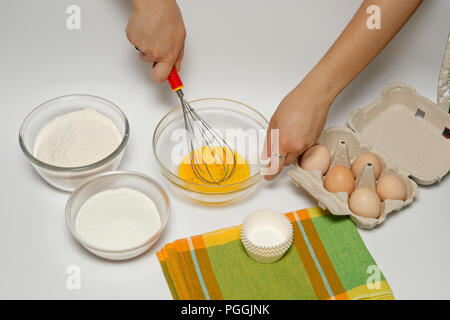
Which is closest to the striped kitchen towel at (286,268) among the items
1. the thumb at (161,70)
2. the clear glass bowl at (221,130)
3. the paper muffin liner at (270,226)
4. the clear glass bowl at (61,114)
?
the paper muffin liner at (270,226)

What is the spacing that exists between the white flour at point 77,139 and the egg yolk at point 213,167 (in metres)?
0.17

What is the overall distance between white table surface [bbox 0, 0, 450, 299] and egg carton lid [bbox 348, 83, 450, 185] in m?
0.06

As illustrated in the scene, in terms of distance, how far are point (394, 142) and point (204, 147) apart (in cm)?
46

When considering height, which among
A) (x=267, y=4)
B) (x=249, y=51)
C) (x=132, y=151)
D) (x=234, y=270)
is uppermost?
(x=267, y=4)

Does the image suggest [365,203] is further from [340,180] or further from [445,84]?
[445,84]

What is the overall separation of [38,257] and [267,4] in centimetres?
78

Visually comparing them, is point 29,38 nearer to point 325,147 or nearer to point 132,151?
point 132,151

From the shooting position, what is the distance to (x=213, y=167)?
1.21m

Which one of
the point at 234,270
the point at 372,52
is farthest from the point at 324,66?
the point at 234,270

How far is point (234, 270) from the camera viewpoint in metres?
1.04

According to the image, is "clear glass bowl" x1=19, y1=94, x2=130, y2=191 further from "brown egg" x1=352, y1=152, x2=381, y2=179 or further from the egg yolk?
"brown egg" x1=352, y1=152, x2=381, y2=179

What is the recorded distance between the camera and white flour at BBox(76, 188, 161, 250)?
3.43 feet

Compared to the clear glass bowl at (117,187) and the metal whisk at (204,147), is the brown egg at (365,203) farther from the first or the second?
the clear glass bowl at (117,187)

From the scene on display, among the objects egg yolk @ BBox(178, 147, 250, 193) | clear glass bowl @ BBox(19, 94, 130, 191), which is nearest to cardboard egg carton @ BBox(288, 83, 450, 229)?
egg yolk @ BBox(178, 147, 250, 193)
